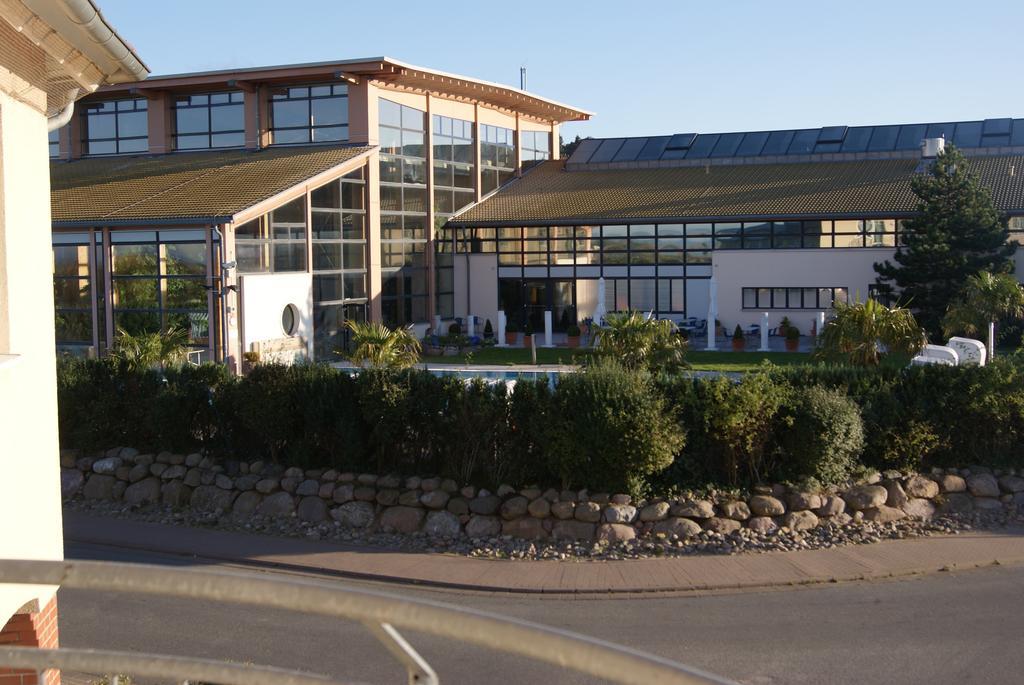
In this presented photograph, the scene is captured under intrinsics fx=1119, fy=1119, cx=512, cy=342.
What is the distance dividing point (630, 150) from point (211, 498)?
33.6 metres

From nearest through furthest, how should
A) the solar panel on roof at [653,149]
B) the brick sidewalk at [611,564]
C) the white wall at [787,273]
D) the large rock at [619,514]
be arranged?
the brick sidewalk at [611,564] → the large rock at [619,514] → the white wall at [787,273] → the solar panel on roof at [653,149]

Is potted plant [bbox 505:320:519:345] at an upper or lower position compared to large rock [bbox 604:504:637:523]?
upper

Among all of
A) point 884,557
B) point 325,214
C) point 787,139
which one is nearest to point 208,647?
point 884,557

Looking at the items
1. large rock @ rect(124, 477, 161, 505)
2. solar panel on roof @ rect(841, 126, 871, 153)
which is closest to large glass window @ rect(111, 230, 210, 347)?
large rock @ rect(124, 477, 161, 505)

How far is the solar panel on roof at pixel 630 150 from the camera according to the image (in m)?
46.0

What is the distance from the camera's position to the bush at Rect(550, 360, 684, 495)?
14062 mm

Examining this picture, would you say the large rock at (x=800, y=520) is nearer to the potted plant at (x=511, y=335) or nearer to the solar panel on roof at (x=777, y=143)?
the potted plant at (x=511, y=335)

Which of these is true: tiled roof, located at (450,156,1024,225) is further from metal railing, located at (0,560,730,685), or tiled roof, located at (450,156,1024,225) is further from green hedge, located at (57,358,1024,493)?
metal railing, located at (0,560,730,685)

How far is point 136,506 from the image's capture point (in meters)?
16.2

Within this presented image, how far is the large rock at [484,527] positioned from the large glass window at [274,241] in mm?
16805

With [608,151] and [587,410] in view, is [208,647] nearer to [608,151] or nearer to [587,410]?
[587,410]

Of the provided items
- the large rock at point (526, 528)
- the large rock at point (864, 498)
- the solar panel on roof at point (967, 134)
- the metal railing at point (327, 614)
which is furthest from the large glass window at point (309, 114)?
the metal railing at point (327, 614)

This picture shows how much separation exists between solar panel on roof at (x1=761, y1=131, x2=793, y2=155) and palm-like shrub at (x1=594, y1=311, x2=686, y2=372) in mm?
27397

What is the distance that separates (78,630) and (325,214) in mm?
23358
